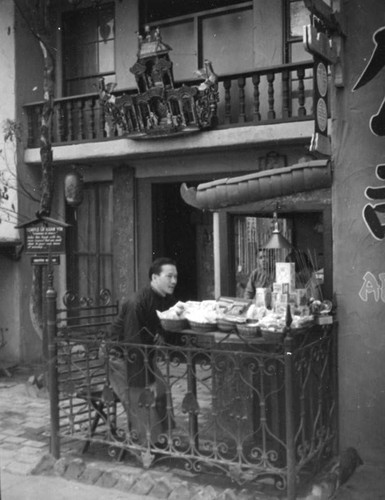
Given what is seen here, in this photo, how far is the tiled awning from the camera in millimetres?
5699

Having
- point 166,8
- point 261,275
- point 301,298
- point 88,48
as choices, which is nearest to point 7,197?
point 88,48

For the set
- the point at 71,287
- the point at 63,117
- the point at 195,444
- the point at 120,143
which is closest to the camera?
the point at 195,444

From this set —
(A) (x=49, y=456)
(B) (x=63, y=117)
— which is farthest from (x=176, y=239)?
(A) (x=49, y=456)

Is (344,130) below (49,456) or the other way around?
the other way around

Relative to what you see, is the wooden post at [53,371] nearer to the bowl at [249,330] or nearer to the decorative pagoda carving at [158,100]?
the bowl at [249,330]

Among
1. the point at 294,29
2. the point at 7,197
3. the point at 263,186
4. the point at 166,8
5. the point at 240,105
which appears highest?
the point at 166,8

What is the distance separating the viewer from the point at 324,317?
5.42 metres

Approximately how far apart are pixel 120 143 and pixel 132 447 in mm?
6528

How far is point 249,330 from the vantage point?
5223mm

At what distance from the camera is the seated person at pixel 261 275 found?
347 inches

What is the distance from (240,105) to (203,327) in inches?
222

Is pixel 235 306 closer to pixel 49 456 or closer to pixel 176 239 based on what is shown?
pixel 49 456

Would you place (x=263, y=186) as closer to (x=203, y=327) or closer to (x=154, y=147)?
(x=203, y=327)

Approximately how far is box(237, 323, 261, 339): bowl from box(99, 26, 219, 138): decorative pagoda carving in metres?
5.47
